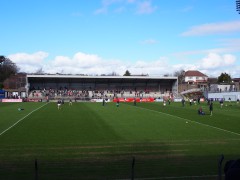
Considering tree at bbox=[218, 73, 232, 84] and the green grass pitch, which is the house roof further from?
the green grass pitch

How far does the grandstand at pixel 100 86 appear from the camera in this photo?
323ft

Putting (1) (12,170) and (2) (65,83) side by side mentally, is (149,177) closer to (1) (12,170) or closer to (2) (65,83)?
(1) (12,170)

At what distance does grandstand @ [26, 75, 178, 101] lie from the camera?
9838cm

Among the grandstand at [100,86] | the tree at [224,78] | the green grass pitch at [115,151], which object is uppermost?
the tree at [224,78]

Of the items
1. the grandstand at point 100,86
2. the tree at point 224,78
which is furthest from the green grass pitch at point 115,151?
the tree at point 224,78

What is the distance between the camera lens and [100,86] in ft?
341

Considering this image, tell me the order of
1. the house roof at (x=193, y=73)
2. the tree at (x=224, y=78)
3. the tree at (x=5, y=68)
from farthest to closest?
1. the house roof at (x=193, y=73)
2. the tree at (x=224, y=78)
3. the tree at (x=5, y=68)

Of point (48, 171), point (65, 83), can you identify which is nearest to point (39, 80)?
point (65, 83)

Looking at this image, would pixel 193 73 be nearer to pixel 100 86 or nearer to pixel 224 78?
pixel 224 78

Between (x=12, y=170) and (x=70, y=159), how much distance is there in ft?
11.7

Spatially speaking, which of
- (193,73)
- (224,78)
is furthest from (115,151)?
(193,73)

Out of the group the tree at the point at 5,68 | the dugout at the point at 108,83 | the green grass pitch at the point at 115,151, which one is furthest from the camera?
the tree at the point at 5,68

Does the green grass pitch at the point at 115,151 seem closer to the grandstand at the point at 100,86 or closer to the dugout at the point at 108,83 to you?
the grandstand at the point at 100,86

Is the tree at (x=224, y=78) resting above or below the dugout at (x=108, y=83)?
above
